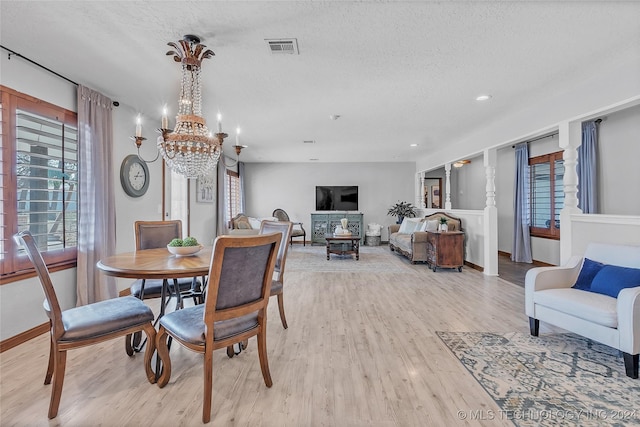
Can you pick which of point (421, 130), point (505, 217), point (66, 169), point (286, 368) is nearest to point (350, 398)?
point (286, 368)

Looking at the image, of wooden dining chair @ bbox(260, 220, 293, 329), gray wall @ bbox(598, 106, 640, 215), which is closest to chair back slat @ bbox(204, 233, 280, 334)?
wooden dining chair @ bbox(260, 220, 293, 329)

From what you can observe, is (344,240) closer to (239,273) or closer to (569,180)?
(569,180)

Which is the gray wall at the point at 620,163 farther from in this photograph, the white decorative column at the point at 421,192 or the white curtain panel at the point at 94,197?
the white curtain panel at the point at 94,197

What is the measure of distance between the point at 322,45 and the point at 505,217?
6.15 metres

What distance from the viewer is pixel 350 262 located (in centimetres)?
613

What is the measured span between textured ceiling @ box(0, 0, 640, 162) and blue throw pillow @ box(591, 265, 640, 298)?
72.0 inches

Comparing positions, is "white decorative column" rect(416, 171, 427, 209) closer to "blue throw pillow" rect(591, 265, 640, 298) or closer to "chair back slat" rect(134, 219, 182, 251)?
"blue throw pillow" rect(591, 265, 640, 298)

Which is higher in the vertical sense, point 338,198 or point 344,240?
point 338,198

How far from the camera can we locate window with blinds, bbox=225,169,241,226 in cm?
781

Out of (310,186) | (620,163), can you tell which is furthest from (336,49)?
(310,186)

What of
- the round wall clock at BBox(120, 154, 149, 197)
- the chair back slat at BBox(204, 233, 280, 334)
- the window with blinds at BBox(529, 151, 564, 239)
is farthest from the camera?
the window with blinds at BBox(529, 151, 564, 239)

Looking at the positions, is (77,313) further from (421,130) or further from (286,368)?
(421,130)

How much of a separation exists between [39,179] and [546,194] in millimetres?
7472

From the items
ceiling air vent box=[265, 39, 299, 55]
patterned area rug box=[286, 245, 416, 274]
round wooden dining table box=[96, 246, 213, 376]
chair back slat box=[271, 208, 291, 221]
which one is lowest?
patterned area rug box=[286, 245, 416, 274]
